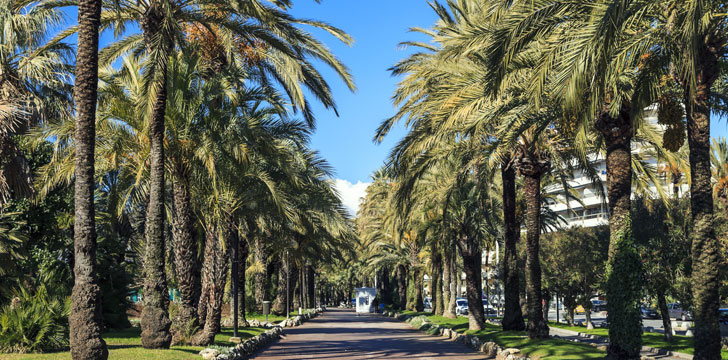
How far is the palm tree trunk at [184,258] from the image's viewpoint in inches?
703

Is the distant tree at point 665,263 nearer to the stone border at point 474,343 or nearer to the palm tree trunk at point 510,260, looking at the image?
the palm tree trunk at point 510,260

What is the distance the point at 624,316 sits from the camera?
42.8ft

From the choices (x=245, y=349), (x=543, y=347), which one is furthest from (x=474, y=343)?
(x=245, y=349)

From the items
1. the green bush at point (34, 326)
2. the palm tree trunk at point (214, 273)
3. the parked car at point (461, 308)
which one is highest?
the palm tree trunk at point (214, 273)

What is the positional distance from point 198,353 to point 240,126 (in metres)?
6.93

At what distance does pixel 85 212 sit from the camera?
1134 cm

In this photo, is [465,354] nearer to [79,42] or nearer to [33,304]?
[33,304]

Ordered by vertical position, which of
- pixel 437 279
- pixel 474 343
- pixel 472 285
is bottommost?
pixel 474 343

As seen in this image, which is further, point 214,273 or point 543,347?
point 214,273

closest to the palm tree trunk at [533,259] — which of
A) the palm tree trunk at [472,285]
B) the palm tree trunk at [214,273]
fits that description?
the palm tree trunk at [472,285]

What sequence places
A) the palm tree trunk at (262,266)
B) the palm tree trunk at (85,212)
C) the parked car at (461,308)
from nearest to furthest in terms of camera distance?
the palm tree trunk at (85,212) → the palm tree trunk at (262,266) → the parked car at (461,308)

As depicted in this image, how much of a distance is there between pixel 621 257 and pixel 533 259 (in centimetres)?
714

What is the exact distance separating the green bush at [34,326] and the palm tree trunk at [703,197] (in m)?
12.4

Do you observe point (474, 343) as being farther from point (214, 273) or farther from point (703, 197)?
point (703, 197)
